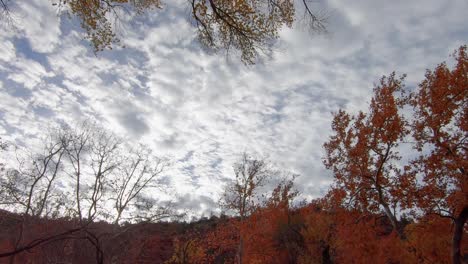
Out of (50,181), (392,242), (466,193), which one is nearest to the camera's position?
(466,193)

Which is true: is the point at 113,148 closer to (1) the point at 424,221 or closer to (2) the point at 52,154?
(2) the point at 52,154

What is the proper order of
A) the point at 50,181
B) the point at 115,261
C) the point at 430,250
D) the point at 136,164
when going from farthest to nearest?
the point at 430,250 < the point at 136,164 < the point at 50,181 < the point at 115,261

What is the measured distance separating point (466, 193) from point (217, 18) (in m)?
12.2

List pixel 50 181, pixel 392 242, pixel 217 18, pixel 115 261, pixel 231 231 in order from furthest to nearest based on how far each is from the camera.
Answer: pixel 392 242
pixel 231 231
pixel 50 181
pixel 115 261
pixel 217 18

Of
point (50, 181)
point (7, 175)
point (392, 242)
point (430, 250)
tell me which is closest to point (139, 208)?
point (50, 181)

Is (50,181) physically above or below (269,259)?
above

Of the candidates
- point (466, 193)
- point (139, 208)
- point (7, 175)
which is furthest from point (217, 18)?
point (7, 175)

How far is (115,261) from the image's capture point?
64.5ft

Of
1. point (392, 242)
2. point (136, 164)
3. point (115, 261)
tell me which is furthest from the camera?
point (392, 242)

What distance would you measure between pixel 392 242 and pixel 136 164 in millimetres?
28776

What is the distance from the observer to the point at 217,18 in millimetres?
7477

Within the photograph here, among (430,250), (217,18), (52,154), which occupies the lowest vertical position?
(430,250)

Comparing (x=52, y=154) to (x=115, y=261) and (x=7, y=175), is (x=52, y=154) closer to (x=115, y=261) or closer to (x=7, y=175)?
(x=7, y=175)

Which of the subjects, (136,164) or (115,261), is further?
(136,164)
